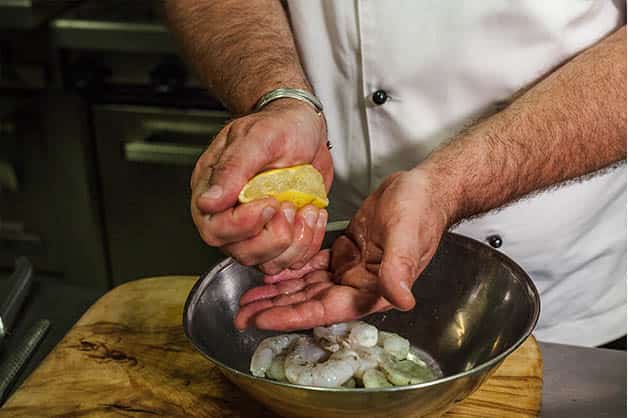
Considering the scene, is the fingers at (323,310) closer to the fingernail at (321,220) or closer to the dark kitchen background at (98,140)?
the fingernail at (321,220)

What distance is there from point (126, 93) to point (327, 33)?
2.89ft

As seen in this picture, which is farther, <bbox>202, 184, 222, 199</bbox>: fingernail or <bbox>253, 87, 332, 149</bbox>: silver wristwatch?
<bbox>253, 87, 332, 149</bbox>: silver wristwatch

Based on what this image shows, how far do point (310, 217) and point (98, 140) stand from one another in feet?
3.90

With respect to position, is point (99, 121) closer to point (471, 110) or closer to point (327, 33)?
point (327, 33)

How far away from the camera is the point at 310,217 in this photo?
1.07 m

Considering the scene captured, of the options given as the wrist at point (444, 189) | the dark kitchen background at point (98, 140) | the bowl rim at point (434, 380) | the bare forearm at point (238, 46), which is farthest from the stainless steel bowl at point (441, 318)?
the dark kitchen background at point (98, 140)

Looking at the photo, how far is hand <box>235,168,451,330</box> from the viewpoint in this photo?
37.4 inches

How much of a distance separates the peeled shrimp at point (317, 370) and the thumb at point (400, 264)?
5.0 inches

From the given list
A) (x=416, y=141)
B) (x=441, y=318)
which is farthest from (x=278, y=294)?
(x=416, y=141)

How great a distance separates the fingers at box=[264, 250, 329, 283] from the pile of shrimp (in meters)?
0.07

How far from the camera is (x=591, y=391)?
1.13m

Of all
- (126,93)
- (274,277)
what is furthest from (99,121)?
(274,277)

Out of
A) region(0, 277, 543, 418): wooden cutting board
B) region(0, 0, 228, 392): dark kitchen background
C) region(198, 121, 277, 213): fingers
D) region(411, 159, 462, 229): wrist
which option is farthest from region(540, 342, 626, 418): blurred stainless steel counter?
region(0, 0, 228, 392): dark kitchen background

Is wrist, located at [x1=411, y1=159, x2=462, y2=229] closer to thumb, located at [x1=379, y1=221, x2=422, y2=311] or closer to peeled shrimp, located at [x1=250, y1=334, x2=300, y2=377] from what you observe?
thumb, located at [x1=379, y1=221, x2=422, y2=311]
